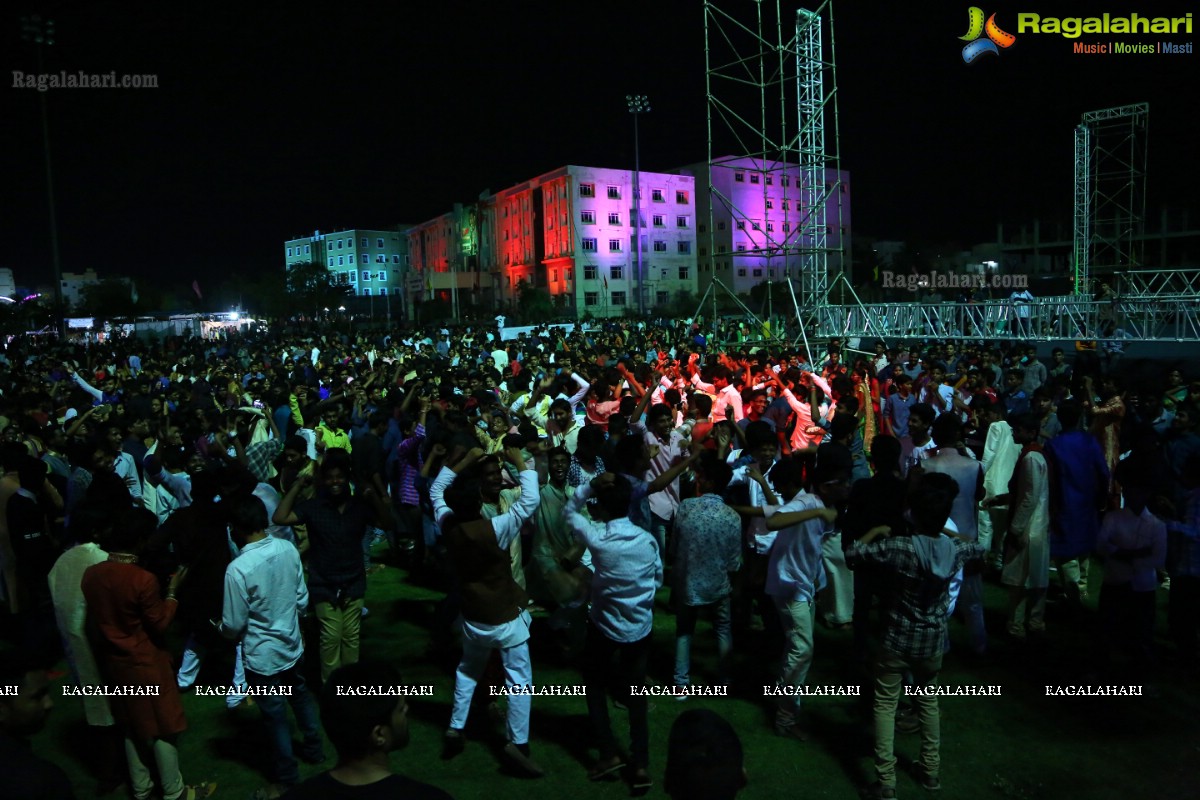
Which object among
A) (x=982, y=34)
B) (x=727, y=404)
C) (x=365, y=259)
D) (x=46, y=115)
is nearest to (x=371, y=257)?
(x=365, y=259)

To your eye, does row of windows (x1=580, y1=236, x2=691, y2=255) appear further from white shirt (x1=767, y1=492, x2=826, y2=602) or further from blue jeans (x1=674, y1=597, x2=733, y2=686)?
white shirt (x1=767, y1=492, x2=826, y2=602)

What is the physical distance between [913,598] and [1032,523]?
2015 millimetres

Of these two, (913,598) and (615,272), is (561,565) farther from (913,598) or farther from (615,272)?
(615,272)

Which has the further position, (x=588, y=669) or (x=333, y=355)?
(x=333, y=355)

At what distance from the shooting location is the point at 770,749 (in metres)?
4.26

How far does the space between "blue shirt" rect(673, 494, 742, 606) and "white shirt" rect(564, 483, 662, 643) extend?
47 centimetres

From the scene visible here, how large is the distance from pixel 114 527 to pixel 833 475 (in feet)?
12.7

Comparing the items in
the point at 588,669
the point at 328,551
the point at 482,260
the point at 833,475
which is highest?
the point at 482,260

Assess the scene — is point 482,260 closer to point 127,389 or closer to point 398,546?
point 127,389

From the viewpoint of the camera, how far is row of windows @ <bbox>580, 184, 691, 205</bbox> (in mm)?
54938

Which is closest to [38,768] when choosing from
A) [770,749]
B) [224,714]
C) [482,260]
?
[224,714]

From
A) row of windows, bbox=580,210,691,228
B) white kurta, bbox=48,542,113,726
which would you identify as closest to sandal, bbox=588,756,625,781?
white kurta, bbox=48,542,113,726

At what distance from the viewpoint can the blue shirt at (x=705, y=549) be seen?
4363 mm

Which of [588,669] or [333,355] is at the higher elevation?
[333,355]
